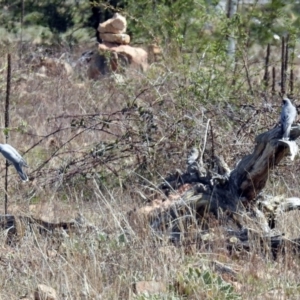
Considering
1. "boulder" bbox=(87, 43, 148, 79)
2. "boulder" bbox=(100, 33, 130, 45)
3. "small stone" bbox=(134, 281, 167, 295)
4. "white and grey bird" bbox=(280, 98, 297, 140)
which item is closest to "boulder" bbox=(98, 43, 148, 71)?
"boulder" bbox=(87, 43, 148, 79)

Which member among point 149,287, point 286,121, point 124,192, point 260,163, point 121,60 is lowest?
point 121,60

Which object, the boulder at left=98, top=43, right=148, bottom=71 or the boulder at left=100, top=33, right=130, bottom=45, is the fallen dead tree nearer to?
the boulder at left=98, top=43, right=148, bottom=71

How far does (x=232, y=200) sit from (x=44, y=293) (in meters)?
1.79

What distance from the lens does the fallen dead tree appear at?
501cm

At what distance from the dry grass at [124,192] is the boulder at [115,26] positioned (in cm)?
371

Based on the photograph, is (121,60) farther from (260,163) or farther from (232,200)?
(260,163)

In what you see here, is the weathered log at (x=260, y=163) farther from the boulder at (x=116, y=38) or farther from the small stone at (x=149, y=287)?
the boulder at (x=116, y=38)

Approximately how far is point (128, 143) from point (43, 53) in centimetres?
802

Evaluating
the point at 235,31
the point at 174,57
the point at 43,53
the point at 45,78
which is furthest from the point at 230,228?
the point at 43,53

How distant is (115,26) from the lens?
46.9 ft

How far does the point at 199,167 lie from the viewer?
221 inches

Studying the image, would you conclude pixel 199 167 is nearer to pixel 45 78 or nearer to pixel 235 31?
pixel 235 31

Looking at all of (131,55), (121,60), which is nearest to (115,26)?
(131,55)

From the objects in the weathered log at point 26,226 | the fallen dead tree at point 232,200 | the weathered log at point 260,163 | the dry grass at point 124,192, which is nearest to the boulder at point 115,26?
the dry grass at point 124,192
